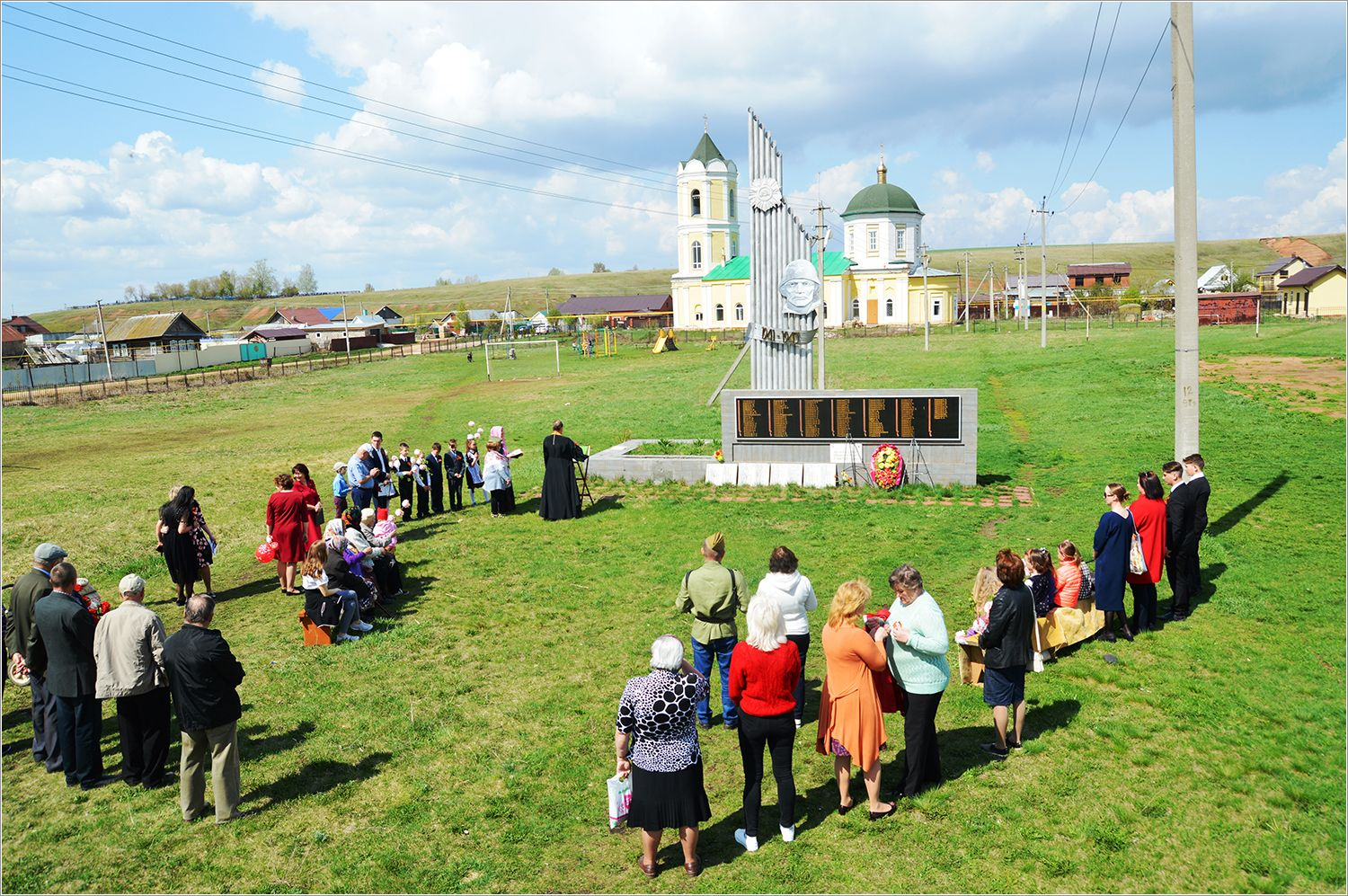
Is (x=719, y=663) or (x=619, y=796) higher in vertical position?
(x=719, y=663)

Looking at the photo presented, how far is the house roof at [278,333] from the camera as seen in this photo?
98.3 m

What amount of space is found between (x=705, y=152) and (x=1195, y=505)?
79.0m

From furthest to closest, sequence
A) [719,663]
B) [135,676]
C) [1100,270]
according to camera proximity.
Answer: [1100,270] → [719,663] → [135,676]

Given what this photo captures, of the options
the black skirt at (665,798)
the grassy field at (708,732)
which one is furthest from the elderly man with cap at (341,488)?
the black skirt at (665,798)

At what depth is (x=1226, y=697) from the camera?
8164mm

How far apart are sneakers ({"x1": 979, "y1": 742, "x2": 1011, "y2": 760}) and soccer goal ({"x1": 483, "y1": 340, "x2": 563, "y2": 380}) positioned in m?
41.7

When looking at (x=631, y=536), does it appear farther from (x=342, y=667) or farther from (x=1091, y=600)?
(x=1091, y=600)

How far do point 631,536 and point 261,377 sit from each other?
4586 centimetres

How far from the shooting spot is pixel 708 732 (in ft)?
27.0

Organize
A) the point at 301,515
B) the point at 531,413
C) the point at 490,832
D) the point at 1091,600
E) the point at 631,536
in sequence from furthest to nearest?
1. the point at 531,413
2. the point at 631,536
3. the point at 301,515
4. the point at 1091,600
5. the point at 490,832

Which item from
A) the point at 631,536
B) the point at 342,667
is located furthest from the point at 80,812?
the point at 631,536

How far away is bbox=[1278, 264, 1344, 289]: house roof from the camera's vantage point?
62.7m

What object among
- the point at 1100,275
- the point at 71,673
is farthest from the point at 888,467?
the point at 1100,275

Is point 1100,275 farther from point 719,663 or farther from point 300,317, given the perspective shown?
point 719,663
